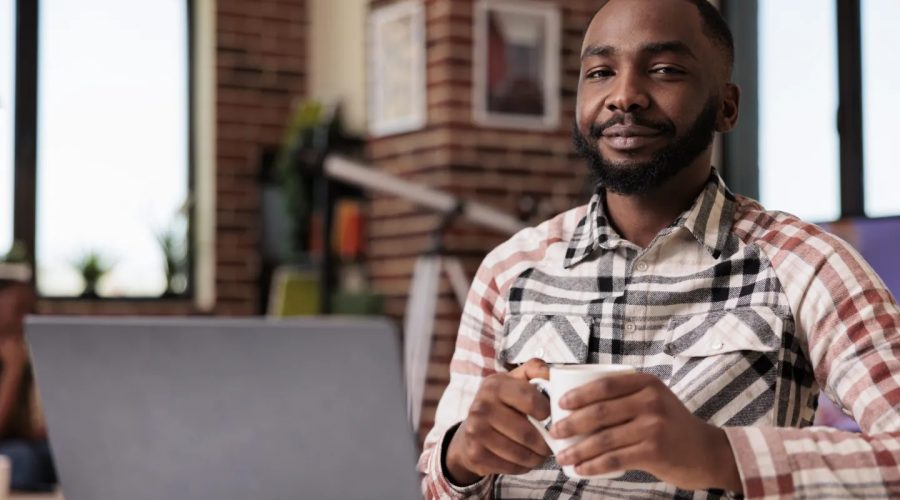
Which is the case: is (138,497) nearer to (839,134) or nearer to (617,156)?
(617,156)

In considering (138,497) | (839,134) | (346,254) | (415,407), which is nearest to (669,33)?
(138,497)

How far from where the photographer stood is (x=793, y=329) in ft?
3.74

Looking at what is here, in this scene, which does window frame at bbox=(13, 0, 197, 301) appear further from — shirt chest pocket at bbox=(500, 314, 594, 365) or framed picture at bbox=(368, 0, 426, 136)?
shirt chest pocket at bbox=(500, 314, 594, 365)

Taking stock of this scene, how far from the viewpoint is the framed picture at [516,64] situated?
4020 millimetres

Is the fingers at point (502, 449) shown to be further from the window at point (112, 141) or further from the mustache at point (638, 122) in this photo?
the window at point (112, 141)

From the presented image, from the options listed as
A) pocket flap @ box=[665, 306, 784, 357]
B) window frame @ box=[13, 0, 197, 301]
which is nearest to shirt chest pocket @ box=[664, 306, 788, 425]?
pocket flap @ box=[665, 306, 784, 357]

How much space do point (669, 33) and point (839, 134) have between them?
92.7 inches

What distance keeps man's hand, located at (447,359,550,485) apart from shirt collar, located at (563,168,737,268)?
0.93ft

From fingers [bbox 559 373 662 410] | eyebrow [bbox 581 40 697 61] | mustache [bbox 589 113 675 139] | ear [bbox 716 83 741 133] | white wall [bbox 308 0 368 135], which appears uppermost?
white wall [bbox 308 0 368 135]

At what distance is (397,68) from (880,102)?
1.78m

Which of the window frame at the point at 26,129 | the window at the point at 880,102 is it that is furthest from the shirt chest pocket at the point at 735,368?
the window frame at the point at 26,129

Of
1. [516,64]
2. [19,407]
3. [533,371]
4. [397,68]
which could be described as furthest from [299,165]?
[533,371]

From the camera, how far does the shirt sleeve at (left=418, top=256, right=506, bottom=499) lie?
1.24 metres

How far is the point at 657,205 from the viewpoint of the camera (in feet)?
4.17
